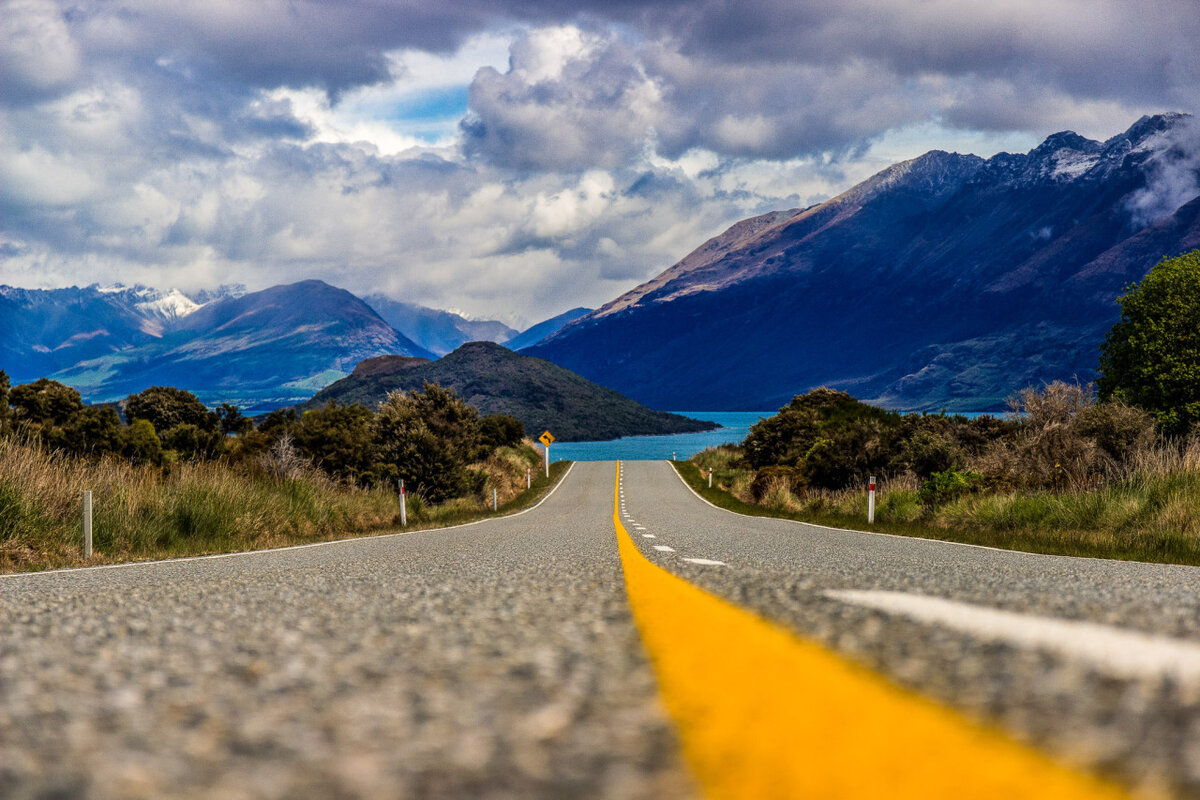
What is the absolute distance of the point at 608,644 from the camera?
253 centimetres

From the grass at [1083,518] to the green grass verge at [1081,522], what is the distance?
12mm

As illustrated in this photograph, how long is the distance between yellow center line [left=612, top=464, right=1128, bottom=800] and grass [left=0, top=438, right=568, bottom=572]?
10307 mm

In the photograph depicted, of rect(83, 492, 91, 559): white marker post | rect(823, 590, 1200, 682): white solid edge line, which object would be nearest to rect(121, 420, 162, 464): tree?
rect(83, 492, 91, 559): white marker post

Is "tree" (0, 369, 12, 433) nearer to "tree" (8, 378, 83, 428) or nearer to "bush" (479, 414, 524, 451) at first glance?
"tree" (8, 378, 83, 428)

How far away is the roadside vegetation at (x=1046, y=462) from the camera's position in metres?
12.7

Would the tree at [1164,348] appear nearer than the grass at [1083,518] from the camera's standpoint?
No

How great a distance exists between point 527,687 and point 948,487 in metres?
18.9

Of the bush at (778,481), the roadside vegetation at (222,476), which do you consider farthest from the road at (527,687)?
the bush at (778,481)

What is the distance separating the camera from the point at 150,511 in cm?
1273

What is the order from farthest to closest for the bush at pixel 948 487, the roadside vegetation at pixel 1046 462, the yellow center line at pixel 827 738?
1. the bush at pixel 948 487
2. the roadside vegetation at pixel 1046 462
3. the yellow center line at pixel 827 738

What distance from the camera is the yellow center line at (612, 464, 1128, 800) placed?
1198mm

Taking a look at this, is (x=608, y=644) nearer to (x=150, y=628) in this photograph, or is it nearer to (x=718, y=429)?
(x=150, y=628)

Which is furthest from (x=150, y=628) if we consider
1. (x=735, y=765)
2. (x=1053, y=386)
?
(x=1053, y=386)

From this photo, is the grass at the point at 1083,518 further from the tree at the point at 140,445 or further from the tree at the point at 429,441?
the tree at the point at 140,445
